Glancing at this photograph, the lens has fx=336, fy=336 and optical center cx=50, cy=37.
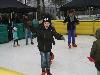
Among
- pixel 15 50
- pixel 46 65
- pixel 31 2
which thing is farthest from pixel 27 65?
pixel 31 2

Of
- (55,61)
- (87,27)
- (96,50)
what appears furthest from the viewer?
(87,27)

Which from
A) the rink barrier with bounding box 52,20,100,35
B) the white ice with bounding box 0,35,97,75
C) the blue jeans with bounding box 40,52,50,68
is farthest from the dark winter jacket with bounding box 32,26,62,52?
the rink barrier with bounding box 52,20,100,35

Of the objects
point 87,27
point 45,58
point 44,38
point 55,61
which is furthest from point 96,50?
point 87,27

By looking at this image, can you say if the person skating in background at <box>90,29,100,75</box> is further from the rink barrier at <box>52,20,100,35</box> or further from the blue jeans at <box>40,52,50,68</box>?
the rink barrier at <box>52,20,100,35</box>

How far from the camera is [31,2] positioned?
56656 millimetres

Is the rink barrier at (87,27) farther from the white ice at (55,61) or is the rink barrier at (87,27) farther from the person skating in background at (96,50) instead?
the person skating in background at (96,50)

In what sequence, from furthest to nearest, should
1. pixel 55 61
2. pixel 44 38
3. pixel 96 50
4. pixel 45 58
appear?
pixel 55 61 → pixel 45 58 → pixel 44 38 → pixel 96 50

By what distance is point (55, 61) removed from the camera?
1080cm

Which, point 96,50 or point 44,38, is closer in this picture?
point 96,50

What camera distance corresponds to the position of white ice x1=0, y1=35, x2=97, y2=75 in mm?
9217

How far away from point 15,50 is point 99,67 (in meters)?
8.02

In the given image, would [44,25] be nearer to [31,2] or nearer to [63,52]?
[63,52]

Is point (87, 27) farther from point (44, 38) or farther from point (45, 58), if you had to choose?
point (44, 38)

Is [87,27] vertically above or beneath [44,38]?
beneath
